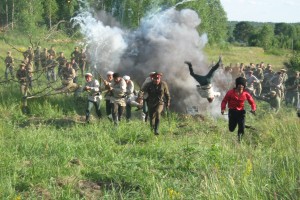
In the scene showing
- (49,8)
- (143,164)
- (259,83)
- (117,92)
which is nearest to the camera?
(143,164)

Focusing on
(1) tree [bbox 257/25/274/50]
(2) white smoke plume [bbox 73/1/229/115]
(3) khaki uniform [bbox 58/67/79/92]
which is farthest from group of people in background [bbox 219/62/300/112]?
(1) tree [bbox 257/25/274/50]

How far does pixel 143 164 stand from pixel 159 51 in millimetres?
8259

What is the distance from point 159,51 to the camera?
15.2 metres

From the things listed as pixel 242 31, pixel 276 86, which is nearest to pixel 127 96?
pixel 276 86

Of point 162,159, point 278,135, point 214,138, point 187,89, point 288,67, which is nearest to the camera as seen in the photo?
point 162,159

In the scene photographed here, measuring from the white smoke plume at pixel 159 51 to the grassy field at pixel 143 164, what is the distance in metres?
3.61

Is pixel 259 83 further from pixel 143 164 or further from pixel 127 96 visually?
pixel 143 164

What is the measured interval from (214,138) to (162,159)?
193cm

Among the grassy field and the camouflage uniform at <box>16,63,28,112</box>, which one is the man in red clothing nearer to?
the grassy field

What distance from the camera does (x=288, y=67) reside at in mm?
31297

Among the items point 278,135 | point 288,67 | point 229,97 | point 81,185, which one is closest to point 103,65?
point 229,97

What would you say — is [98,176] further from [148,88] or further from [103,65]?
[103,65]

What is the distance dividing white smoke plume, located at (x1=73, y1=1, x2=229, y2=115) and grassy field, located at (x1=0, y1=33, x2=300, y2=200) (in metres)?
3.61

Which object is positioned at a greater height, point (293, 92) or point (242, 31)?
point (242, 31)
